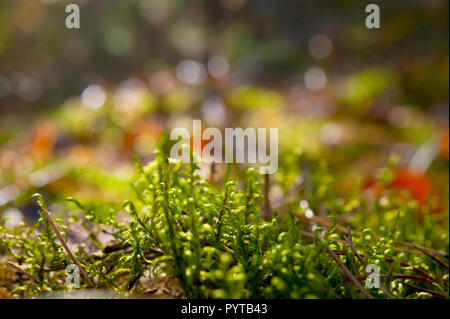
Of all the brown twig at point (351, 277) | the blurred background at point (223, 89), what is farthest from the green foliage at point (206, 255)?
the blurred background at point (223, 89)

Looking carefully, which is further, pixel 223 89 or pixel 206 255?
pixel 223 89

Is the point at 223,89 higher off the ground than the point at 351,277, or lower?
higher

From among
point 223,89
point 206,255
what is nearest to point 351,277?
point 206,255

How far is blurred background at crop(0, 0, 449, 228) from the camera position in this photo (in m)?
1.98

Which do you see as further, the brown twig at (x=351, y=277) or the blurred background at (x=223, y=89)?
the blurred background at (x=223, y=89)

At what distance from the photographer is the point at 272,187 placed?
1560 mm

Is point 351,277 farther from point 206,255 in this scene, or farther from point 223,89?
point 223,89


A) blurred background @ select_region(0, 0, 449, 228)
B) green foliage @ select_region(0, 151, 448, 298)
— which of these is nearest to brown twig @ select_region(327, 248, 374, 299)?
green foliage @ select_region(0, 151, 448, 298)

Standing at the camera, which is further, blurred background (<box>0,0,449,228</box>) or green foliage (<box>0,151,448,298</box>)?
blurred background (<box>0,0,449,228</box>)

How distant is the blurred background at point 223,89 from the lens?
1980 mm

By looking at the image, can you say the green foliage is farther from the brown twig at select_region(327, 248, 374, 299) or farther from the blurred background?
the blurred background

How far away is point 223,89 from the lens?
13.8 ft

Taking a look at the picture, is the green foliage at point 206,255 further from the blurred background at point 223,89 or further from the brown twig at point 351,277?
the blurred background at point 223,89
